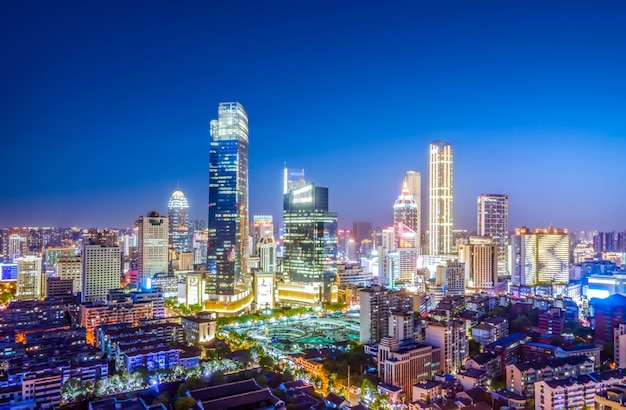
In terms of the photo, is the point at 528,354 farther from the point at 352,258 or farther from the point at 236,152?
the point at 352,258

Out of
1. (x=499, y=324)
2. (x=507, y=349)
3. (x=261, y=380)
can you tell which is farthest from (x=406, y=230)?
(x=261, y=380)

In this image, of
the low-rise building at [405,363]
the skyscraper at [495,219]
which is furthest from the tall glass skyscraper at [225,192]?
the skyscraper at [495,219]

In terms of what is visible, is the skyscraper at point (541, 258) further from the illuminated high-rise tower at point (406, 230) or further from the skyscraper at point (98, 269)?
the skyscraper at point (98, 269)

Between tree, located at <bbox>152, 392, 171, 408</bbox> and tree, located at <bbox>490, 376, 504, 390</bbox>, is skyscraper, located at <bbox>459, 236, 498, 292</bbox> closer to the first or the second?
A: tree, located at <bbox>490, 376, 504, 390</bbox>

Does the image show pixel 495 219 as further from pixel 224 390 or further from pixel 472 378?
pixel 224 390

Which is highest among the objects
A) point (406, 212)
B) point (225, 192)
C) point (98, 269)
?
point (225, 192)

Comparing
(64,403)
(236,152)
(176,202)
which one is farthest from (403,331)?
(176,202)
